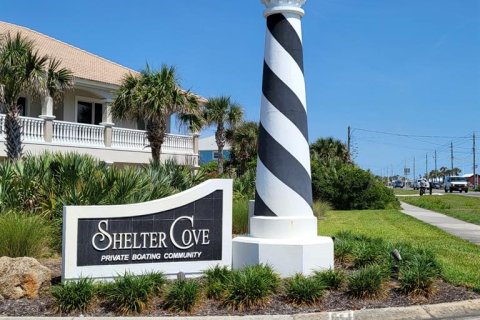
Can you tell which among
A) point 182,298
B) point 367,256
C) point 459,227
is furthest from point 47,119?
point 182,298

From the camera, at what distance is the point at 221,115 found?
120ft

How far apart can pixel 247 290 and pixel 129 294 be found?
1.34 meters

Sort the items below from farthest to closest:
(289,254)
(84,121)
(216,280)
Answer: (84,121)
(289,254)
(216,280)

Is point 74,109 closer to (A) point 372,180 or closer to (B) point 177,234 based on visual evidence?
(A) point 372,180

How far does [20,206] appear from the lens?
472 inches

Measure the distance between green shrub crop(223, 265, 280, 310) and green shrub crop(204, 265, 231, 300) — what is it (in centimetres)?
11

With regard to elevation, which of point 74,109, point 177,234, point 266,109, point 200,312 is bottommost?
point 200,312

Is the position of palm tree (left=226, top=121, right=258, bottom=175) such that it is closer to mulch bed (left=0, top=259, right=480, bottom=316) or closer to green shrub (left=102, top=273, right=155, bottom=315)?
mulch bed (left=0, top=259, right=480, bottom=316)

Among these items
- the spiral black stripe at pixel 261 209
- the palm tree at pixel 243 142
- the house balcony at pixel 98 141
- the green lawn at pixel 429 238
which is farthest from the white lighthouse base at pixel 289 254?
the palm tree at pixel 243 142

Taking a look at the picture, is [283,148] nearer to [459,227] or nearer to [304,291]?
[304,291]

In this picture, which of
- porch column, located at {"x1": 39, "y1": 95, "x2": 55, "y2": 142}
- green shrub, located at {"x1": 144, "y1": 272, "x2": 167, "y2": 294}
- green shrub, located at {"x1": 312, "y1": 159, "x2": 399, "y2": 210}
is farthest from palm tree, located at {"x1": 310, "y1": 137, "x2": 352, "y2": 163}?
green shrub, located at {"x1": 144, "y1": 272, "x2": 167, "y2": 294}

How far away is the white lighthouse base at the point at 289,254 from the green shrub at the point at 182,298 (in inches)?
57.9

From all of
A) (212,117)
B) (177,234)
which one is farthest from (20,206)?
(212,117)

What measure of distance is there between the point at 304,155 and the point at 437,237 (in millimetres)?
8174
